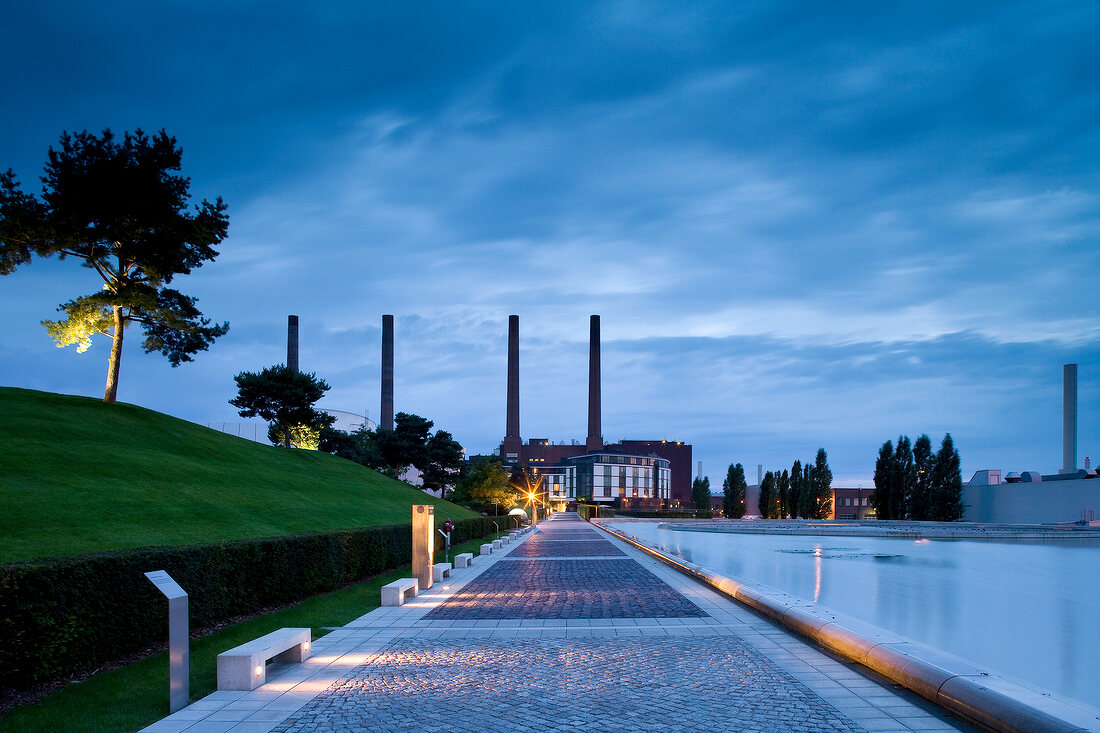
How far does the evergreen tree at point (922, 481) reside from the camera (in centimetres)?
5966

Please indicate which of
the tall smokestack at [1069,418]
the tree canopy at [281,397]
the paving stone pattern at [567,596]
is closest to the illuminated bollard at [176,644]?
the paving stone pattern at [567,596]

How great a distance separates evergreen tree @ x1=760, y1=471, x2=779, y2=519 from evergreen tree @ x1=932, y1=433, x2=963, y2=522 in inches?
765

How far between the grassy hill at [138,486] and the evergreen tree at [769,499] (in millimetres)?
50114

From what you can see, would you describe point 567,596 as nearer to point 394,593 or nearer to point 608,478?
point 394,593

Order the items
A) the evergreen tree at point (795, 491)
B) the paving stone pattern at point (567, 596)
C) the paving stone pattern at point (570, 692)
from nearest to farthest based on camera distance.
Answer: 1. the paving stone pattern at point (570, 692)
2. the paving stone pattern at point (567, 596)
3. the evergreen tree at point (795, 491)

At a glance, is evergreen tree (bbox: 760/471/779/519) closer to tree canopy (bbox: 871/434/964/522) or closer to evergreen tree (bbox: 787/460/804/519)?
evergreen tree (bbox: 787/460/804/519)

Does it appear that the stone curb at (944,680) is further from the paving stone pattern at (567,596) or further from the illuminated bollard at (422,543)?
the illuminated bollard at (422,543)

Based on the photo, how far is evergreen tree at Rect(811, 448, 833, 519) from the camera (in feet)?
234

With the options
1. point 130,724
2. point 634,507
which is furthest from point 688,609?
point 634,507

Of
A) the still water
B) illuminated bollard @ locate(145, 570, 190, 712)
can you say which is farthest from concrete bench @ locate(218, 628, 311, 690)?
the still water

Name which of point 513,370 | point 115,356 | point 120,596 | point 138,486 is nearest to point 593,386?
point 513,370

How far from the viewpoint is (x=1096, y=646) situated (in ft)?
36.0

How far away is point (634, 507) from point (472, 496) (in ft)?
217

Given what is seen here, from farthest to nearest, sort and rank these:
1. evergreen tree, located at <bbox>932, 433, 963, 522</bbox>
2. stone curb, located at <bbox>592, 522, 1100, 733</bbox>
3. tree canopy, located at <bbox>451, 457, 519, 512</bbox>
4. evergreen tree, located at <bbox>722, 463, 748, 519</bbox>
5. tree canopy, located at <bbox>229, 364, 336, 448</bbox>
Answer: evergreen tree, located at <bbox>722, 463, 748, 519</bbox>
evergreen tree, located at <bbox>932, 433, 963, 522</bbox>
tree canopy, located at <bbox>451, 457, 519, 512</bbox>
tree canopy, located at <bbox>229, 364, 336, 448</bbox>
stone curb, located at <bbox>592, 522, 1100, 733</bbox>
